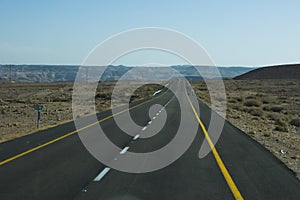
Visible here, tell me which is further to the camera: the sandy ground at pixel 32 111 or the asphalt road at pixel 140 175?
the sandy ground at pixel 32 111

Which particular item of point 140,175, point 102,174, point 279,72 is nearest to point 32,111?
point 102,174

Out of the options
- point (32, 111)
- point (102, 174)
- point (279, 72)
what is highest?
point (279, 72)

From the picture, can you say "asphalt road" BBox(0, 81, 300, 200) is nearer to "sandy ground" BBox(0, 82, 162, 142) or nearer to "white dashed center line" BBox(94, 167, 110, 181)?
"white dashed center line" BBox(94, 167, 110, 181)

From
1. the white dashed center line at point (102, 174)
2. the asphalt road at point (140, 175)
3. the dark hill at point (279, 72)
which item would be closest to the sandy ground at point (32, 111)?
the asphalt road at point (140, 175)

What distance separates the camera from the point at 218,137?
56.9ft

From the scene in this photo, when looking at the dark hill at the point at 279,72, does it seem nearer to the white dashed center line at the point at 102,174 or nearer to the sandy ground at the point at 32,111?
the sandy ground at the point at 32,111

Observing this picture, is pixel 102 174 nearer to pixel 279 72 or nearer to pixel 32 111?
pixel 32 111

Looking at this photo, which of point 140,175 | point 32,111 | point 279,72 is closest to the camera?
point 140,175

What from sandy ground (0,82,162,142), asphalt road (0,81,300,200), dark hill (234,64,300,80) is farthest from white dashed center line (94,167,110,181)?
dark hill (234,64,300,80)

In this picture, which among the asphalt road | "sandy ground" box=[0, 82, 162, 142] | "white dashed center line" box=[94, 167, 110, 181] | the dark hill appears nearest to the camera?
the asphalt road

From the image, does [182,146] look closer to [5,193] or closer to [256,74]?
[5,193]

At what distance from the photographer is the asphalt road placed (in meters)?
7.91

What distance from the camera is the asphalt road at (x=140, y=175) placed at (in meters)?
7.91

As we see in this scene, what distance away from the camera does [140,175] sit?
377 inches
